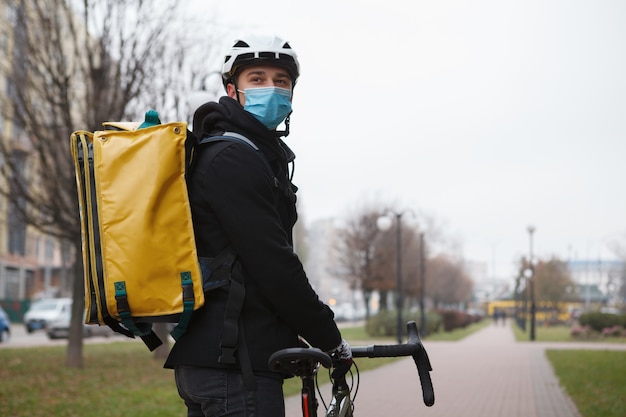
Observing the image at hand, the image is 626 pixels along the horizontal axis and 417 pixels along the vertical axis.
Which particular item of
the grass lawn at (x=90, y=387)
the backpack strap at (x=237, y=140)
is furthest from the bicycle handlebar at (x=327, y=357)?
the grass lawn at (x=90, y=387)

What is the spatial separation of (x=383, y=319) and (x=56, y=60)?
2526 cm

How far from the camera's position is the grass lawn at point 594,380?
11.5 m

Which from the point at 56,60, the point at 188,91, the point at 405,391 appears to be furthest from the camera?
the point at 188,91

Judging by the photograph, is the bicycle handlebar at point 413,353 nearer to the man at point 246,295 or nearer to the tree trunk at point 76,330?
the man at point 246,295

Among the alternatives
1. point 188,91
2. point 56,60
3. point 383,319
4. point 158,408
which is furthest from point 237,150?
point 383,319

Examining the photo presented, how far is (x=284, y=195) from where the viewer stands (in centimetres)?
293

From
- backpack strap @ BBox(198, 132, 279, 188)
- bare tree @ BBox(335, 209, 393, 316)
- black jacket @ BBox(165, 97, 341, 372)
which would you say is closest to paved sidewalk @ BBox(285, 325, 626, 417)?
black jacket @ BBox(165, 97, 341, 372)

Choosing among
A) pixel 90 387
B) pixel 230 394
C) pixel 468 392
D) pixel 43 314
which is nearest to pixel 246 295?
pixel 230 394

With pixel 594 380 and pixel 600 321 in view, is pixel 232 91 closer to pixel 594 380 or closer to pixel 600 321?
pixel 594 380

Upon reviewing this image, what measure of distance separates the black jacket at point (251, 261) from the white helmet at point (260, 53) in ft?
1.15

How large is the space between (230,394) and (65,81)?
14900 mm

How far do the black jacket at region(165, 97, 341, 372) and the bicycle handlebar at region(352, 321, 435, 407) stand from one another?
0.21 m

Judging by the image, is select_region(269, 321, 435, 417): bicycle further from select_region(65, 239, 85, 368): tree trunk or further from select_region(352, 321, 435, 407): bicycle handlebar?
select_region(65, 239, 85, 368): tree trunk

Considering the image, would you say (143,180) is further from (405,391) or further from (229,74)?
(405,391)
